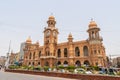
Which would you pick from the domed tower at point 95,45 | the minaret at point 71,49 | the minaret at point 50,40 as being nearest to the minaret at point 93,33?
the domed tower at point 95,45

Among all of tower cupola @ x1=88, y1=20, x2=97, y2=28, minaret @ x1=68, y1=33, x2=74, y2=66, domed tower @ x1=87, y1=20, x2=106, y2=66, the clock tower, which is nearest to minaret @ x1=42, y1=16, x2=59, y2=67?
the clock tower

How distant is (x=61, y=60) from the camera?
49656 millimetres

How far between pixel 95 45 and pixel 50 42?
60.3ft

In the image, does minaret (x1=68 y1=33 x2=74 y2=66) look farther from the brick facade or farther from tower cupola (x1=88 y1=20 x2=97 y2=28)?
tower cupola (x1=88 y1=20 x2=97 y2=28)

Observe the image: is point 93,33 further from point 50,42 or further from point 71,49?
point 50,42

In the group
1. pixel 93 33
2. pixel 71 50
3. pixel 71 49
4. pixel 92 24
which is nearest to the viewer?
pixel 93 33

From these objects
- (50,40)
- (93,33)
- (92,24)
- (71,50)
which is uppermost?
(92,24)

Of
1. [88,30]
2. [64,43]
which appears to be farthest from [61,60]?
[88,30]

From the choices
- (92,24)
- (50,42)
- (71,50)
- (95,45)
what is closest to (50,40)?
(50,42)

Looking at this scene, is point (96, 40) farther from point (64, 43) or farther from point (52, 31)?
point (52, 31)

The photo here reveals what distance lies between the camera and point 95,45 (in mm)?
42500

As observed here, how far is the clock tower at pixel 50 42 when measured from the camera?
50244 millimetres

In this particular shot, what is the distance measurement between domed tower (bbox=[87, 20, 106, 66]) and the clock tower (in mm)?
15083

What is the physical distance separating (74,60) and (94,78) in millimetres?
28051
